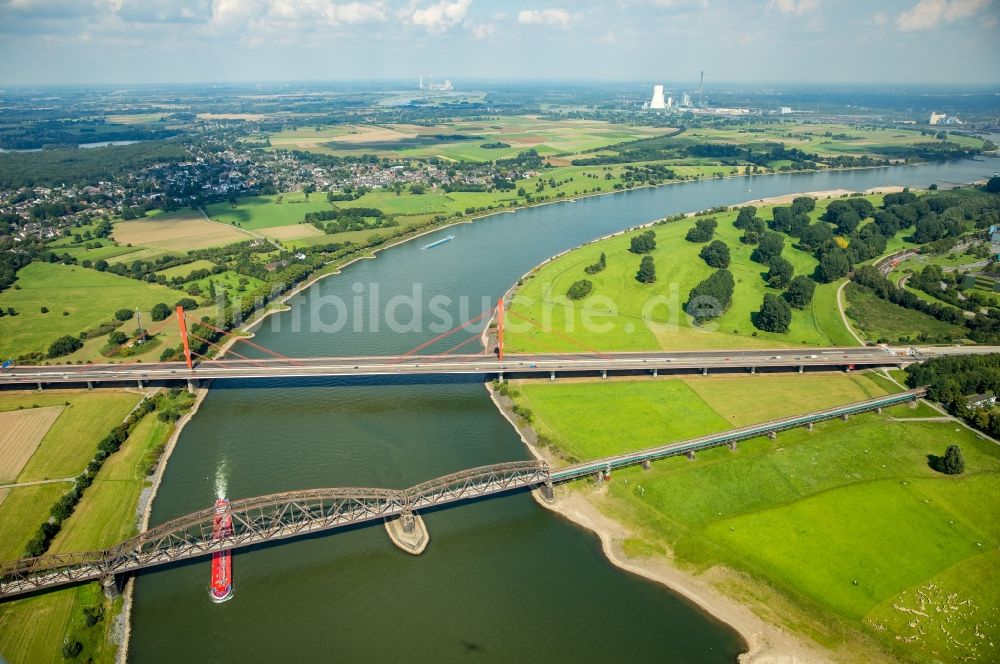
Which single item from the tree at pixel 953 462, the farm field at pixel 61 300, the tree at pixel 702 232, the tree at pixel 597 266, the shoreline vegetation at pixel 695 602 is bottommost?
the shoreline vegetation at pixel 695 602

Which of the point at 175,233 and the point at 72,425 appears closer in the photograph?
the point at 72,425

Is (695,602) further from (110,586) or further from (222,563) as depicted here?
(110,586)

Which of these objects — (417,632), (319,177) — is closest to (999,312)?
(417,632)

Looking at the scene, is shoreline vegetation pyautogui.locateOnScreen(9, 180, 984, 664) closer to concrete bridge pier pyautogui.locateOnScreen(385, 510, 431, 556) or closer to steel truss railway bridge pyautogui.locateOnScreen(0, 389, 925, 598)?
steel truss railway bridge pyautogui.locateOnScreen(0, 389, 925, 598)

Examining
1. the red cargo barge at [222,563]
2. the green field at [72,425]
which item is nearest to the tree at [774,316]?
the red cargo barge at [222,563]

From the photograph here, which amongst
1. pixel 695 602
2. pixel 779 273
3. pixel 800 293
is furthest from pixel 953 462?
pixel 779 273

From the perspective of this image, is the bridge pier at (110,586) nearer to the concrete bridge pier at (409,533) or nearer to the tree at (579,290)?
the concrete bridge pier at (409,533)
